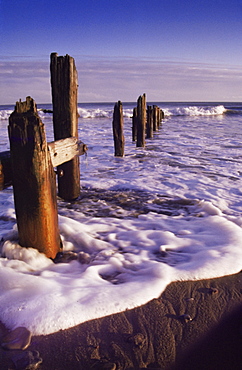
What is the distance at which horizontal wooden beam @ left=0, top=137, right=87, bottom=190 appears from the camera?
8.45 feet

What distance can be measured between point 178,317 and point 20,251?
1.54 meters

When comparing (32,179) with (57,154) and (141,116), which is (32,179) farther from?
(141,116)

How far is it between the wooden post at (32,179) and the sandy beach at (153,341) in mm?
1026

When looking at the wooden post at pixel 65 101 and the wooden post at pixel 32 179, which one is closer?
the wooden post at pixel 32 179

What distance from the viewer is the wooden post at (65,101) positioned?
414 cm

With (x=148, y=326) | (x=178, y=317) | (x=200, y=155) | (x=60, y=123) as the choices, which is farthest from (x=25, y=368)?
(x=200, y=155)

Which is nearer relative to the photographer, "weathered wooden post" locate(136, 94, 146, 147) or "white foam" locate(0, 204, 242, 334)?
"white foam" locate(0, 204, 242, 334)

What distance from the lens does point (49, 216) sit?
2678 millimetres

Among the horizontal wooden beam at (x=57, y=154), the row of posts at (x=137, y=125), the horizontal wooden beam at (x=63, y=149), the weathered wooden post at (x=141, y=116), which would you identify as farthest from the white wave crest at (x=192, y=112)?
the horizontal wooden beam at (x=57, y=154)

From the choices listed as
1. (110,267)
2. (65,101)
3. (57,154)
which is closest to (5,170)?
(57,154)

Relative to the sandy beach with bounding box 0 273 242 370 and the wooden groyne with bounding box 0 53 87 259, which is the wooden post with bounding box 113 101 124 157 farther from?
the sandy beach with bounding box 0 273 242 370

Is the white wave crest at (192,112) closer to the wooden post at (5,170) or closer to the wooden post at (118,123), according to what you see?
the wooden post at (118,123)

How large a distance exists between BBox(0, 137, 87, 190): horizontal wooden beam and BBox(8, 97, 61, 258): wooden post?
3.7 inches

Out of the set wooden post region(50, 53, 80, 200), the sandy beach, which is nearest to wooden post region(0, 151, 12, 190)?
the sandy beach
